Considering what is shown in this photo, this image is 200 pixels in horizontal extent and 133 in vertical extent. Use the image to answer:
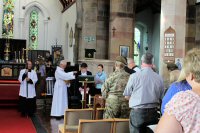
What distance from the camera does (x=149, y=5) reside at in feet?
68.6

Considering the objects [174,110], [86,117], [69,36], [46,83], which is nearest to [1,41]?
[69,36]

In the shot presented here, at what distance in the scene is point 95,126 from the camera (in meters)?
4.44

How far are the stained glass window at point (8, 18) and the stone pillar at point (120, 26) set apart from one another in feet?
40.9

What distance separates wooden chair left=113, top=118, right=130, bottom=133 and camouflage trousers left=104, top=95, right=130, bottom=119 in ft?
1.86

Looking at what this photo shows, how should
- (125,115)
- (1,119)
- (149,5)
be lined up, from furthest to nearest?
(149,5) → (1,119) → (125,115)

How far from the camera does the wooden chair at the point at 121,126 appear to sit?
4.60 meters

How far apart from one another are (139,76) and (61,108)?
550cm

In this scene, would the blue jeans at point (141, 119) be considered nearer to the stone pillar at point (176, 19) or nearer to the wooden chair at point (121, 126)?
the wooden chair at point (121, 126)

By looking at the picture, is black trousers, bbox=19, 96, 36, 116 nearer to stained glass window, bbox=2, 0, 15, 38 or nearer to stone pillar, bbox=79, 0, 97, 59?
stone pillar, bbox=79, 0, 97, 59

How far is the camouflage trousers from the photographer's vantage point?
5332mm

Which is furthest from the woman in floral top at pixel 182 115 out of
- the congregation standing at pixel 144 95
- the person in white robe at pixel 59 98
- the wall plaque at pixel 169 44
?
the person in white robe at pixel 59 98

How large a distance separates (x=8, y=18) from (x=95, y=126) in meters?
21.5

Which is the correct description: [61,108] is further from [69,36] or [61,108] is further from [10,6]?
[10,6]

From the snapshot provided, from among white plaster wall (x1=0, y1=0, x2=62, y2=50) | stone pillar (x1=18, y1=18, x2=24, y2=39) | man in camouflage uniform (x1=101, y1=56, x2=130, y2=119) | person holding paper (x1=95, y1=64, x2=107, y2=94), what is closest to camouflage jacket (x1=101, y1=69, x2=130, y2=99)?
man in camouflage uniform (x1=101, y1=56, x2=130, y2=119)
